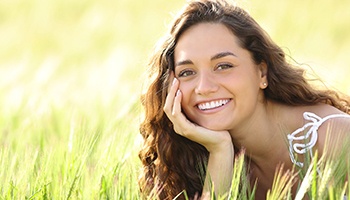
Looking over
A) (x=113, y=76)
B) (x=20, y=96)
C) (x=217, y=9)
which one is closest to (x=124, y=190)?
(x=217, y=9)

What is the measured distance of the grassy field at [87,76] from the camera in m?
2.85

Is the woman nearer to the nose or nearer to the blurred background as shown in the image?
the nose

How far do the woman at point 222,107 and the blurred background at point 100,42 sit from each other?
5.91 feet

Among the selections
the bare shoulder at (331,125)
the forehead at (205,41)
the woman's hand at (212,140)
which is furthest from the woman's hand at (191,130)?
the bare shoulder at (331,125)

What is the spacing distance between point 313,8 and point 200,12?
8245 millimetres

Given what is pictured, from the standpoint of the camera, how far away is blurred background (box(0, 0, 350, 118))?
6.34 m

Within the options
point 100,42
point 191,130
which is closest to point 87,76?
point 100,42

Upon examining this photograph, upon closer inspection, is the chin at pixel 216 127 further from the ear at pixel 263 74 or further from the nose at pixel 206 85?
the ear at pixel 263 74

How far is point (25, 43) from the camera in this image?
1081 centimetres

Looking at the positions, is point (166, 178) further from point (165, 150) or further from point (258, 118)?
point (258, 118)

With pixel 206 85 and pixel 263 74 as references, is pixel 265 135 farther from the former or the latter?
pixel 206 85

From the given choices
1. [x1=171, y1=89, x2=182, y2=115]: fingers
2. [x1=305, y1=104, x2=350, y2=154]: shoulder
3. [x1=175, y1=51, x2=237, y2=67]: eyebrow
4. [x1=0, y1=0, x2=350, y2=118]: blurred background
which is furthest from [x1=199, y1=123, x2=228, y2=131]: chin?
[x1=0, y1=0, x2=350, y2=118]: blurred background

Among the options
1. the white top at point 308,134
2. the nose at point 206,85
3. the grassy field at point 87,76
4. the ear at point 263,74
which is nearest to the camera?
the grassy field at point 87,76

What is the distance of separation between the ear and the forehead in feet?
0.54
